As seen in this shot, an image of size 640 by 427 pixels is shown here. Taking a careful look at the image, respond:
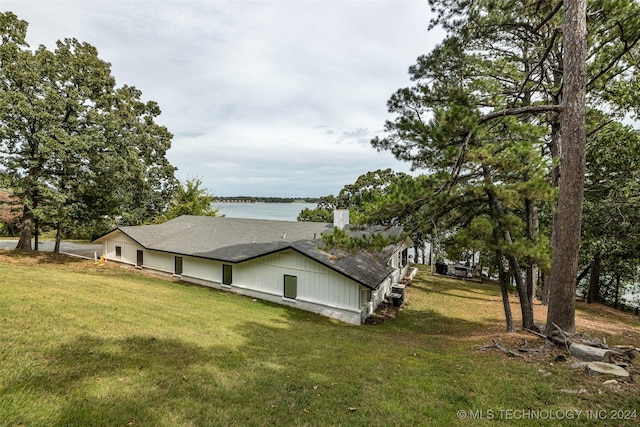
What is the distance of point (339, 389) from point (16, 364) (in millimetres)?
5219

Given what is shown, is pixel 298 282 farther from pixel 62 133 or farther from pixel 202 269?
pixel 62 133

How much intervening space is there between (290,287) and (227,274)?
4.71m

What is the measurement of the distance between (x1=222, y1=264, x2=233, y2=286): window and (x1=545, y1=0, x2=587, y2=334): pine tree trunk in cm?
1512

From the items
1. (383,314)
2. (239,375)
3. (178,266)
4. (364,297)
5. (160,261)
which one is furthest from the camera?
(160,261)

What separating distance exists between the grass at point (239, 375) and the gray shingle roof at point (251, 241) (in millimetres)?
4770

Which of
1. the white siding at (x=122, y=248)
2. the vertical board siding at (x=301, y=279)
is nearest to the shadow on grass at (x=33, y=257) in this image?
the white siding at (x=122, y=248)

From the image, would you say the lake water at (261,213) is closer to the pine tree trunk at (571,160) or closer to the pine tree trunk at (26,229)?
the pine tree trunk at (26,229)

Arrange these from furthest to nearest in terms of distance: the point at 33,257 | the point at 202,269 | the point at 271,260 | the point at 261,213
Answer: the point at 261,213 → the point at 33,257 → the point at 202,269 → the point at 271,260

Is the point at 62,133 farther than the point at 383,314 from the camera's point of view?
Yes

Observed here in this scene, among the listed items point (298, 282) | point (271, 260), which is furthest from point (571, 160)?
point (271, 260)

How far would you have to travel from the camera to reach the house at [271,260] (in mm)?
13703

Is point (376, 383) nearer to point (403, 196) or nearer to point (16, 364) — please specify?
point (403, 196)

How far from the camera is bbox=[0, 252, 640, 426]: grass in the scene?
4.10m

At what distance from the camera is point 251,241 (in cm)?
1936
